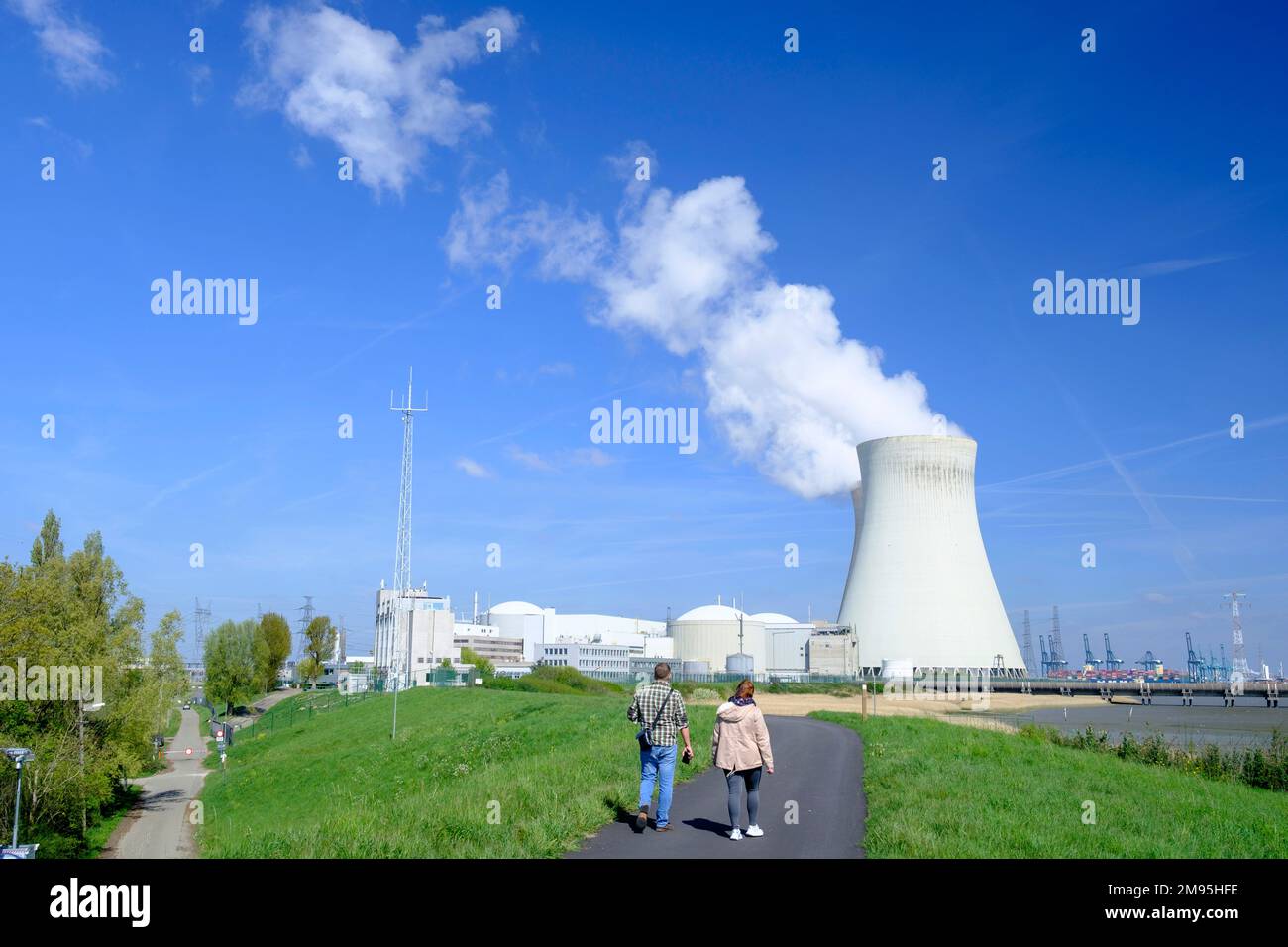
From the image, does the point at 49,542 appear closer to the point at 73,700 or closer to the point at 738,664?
the point at 73,700

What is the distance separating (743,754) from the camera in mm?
8656

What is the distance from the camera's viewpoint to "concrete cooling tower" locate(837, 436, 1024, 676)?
48406 mm

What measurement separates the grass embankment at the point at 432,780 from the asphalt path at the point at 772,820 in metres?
0.39

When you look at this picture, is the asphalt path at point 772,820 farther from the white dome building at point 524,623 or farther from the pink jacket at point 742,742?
the white dome building at point 524,623

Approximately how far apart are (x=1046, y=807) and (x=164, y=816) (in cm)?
3131

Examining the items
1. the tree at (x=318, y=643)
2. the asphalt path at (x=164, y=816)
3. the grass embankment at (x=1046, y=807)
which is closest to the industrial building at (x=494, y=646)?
the tree at (x=318, y=643)

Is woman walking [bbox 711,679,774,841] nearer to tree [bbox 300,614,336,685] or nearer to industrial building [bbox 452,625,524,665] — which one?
tree [bbox 300,614,336,685]

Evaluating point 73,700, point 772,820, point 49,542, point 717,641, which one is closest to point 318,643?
point 717,641

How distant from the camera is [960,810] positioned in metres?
9.38

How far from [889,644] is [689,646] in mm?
48169

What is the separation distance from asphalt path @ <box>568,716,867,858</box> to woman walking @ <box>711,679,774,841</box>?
0.77 feet

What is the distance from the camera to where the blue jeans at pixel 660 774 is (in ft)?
28.7

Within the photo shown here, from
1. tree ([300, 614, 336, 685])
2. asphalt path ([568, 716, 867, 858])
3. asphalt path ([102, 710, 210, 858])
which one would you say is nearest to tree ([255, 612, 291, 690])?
tree ([300, 614, 336, 685])
